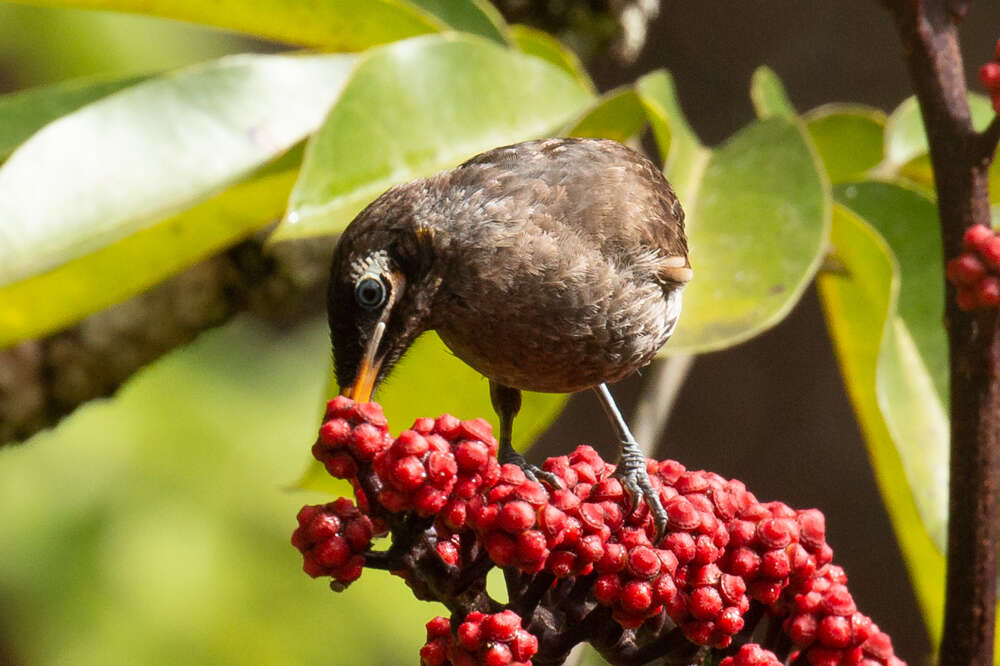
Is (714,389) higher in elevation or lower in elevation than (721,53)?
lower

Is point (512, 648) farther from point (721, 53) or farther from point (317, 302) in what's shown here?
point (721, 53)

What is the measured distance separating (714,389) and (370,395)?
8.84ft

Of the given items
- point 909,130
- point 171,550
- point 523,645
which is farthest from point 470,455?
point 171,550

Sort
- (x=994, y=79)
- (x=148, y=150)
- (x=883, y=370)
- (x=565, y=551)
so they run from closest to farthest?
(x=565, y=551), (x=994, y=79), (x=883, y=370), (x=148, y=150)

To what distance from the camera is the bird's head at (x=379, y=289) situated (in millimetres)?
1389

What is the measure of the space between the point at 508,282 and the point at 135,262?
67cm

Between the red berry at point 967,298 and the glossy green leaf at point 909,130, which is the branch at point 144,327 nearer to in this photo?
the glossy green leaf at point 909,130

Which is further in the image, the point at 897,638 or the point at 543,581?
the point at 897,638

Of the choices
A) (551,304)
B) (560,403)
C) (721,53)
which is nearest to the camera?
(551,304)

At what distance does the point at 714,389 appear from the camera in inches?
155

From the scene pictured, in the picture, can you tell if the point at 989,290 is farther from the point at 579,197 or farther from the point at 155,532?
the point at 155,532

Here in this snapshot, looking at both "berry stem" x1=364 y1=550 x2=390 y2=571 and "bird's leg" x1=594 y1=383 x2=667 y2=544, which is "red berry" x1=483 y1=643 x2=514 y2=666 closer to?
"berry stem" x1=364 y1=550 x2=390 y2=571

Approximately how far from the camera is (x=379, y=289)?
140 centimetres

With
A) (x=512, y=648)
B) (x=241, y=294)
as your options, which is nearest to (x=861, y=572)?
(x=241, y=294)
